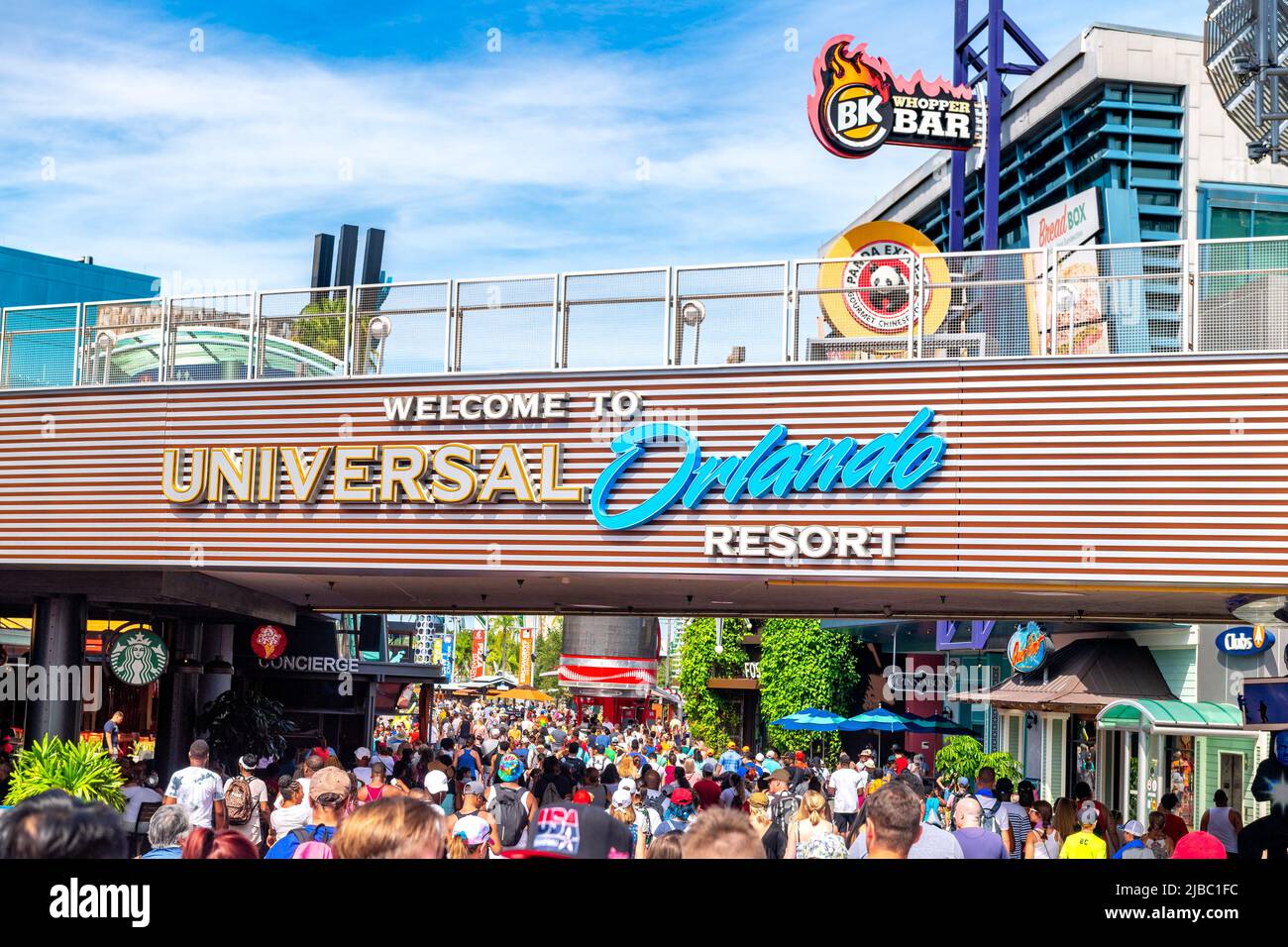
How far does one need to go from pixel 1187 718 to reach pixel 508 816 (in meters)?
12.9

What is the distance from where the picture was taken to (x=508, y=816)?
1416 centimetres

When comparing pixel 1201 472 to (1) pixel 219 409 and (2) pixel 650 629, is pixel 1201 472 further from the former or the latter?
(2) pixel 650 629

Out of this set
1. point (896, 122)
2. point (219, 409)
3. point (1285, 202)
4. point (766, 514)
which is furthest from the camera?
point (1285, 202)

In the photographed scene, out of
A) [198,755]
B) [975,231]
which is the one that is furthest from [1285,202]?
[198,755]

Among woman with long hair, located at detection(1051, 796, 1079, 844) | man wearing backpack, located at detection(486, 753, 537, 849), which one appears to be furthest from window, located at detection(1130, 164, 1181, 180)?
man wearing backpack, located at detection(486, 753, 537, 849)

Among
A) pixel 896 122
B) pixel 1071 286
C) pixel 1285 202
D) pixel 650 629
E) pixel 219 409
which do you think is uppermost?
pixel 1285 202

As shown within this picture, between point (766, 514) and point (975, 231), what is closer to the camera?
point (766, 514)

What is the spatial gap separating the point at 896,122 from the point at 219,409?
14.2 metres

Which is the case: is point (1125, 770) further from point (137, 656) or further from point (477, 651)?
point (477, 651)

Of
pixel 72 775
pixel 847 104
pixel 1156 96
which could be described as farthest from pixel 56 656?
pixel 1156 96

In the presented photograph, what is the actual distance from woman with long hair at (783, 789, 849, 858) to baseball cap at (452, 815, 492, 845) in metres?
2.50

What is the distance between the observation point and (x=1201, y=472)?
15914mm

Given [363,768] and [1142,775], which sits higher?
[363,768]

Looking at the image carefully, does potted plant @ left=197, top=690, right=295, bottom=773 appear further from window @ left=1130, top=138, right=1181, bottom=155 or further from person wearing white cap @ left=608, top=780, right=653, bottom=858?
window @ left=1130, top=138, right=1181, bottom=155
